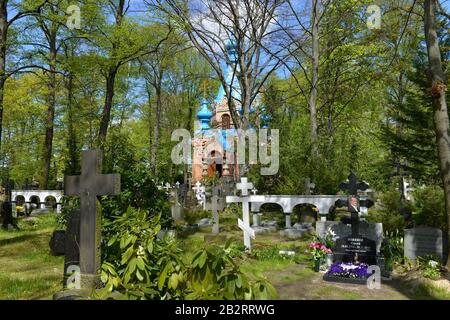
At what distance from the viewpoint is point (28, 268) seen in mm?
8195

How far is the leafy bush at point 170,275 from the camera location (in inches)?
140

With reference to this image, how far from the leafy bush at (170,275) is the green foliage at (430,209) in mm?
7655

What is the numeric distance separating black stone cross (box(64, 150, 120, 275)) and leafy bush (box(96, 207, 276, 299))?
2.01ft

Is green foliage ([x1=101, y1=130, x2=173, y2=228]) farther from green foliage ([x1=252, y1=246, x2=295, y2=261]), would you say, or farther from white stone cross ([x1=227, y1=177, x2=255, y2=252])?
green foliage ([x1=252, y1=246, x2=295, y2=261])

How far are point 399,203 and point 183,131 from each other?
29.8 m

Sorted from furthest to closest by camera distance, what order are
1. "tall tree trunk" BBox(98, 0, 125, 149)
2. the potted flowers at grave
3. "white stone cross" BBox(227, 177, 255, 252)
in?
"tall tree trunk" BBox(98, 0, 125, 149)
"white stone cross" BBox(227, 177, 255, 252)
the potted flowers at grave

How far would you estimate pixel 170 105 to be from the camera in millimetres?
40750

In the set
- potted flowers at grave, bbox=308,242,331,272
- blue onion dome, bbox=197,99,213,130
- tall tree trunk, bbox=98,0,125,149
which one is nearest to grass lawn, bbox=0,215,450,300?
potted flowers at grave, bbox=308,242,331,272

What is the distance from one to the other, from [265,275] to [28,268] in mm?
4668

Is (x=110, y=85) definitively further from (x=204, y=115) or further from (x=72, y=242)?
(x=204, y=115)

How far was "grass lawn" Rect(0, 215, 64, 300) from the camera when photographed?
21.1 ft

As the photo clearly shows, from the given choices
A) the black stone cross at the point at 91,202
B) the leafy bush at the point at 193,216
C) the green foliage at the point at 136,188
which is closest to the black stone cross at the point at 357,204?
the green foliage at the point at 136,188
